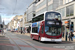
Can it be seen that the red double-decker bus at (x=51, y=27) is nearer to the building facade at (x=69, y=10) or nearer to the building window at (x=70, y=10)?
the building facade at (x=69, y=10)

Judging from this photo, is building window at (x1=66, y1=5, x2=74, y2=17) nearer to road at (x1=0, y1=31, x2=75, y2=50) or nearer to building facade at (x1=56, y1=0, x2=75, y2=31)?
building facade at (x1=56, y1=0, x2=75, y2=31)

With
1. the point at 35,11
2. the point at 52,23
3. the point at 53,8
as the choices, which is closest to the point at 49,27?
the point at 52,23

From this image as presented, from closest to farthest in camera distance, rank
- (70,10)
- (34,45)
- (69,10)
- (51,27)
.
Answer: (34,45) → (51,27) → (70,10) → (69,10)

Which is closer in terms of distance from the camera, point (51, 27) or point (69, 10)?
point (51, 27)

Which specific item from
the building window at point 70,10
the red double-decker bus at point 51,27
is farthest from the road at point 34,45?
the building window at point 70,10

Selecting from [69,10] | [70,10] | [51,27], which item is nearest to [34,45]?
[51,27]

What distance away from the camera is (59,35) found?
68.3ft

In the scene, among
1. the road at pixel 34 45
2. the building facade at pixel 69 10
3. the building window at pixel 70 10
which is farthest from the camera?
the building window at pixel 70 10

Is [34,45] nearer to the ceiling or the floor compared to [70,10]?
nearer to the floor

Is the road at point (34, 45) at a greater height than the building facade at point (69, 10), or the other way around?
the building facade at point (69, 10)

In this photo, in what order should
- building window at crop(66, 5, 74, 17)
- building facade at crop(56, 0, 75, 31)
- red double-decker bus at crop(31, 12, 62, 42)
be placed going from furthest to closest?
1. building window at crop(66, 5, 74, 17)
2. building facade at crop(56, 0, 75, 31)
3. red double-decker bus at crop(31, 12, 62, 42)

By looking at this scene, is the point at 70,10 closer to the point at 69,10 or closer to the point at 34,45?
the point at 69,10

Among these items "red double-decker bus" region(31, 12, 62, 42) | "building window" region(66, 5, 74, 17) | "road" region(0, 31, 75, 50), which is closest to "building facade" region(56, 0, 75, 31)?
"building window" region(66, 5, 74, 17)

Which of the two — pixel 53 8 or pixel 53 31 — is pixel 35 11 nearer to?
pixel 53 8
